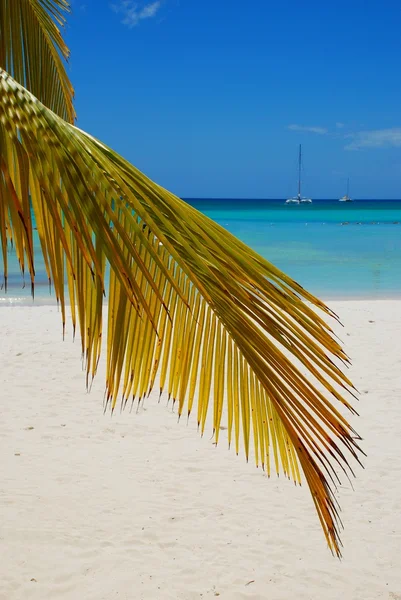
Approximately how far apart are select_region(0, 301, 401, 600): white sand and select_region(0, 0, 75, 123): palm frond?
2.44m

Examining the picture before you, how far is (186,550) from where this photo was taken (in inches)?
132

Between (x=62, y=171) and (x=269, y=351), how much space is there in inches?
26.3

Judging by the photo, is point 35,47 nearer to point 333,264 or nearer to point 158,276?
point 158,276

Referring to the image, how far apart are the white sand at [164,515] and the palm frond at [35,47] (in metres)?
2.44

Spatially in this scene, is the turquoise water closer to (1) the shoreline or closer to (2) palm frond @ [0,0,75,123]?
(1) the shoreline

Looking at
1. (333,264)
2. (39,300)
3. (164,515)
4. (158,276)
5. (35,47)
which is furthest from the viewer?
(333,264)

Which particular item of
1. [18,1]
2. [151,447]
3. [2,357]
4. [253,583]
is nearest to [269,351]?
[253,583]

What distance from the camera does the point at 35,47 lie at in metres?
3.10

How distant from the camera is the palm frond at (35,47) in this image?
9.47ft

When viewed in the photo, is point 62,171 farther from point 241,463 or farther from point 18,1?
point 241,463

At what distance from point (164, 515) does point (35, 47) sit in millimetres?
2789

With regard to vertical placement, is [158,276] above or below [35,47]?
below

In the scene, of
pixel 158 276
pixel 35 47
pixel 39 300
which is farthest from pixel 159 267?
pixel 39 300

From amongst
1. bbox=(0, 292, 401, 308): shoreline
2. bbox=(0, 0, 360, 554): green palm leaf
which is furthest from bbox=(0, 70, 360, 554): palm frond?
bbox=(0, 292, 401, 308): shoreline
